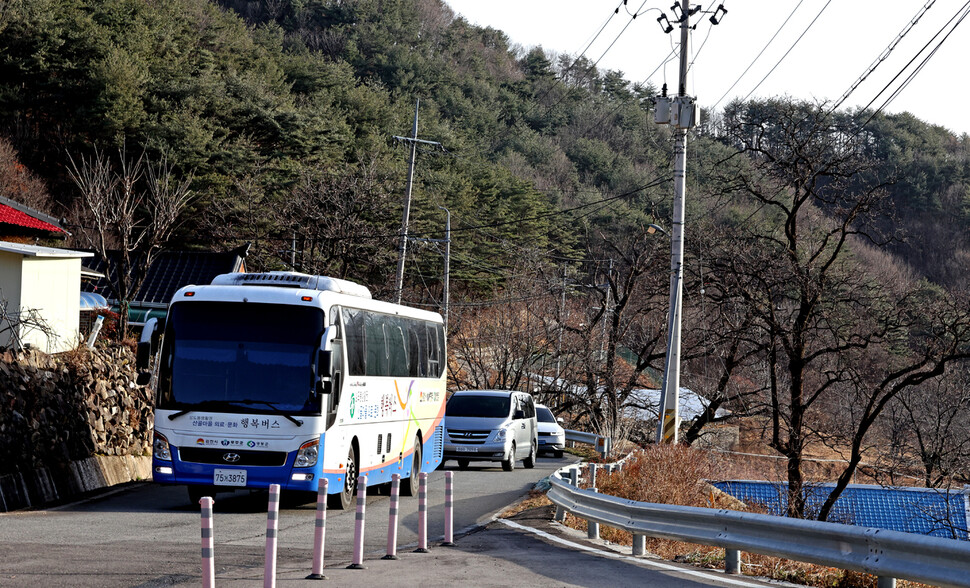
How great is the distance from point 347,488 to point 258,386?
241cm

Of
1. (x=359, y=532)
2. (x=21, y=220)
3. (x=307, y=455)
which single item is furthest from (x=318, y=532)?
(x=21, y=220)

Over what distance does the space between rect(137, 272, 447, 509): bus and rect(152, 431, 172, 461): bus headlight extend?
0.02 meters

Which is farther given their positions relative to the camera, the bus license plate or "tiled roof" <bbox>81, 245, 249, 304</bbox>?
"tiled roof" <bbox>81, 245, 249, 304</bbox>

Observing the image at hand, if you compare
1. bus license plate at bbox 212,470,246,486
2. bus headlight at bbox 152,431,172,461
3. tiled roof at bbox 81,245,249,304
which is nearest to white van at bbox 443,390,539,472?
bus license plate at bbox 212,470,246,486

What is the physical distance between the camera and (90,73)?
168 ft

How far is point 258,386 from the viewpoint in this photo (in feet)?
47.9

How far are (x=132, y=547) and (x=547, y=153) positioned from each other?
276ft

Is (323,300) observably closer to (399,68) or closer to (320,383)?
(320,383)

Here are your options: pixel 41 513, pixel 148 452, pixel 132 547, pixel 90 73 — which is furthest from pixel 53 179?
pixel 132 547

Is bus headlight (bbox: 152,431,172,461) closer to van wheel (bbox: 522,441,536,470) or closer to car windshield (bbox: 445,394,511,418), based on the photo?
car windshield (bbox: 445,394,511,418)

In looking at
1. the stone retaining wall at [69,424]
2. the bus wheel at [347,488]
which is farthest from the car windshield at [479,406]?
the bus wheel at [347,488]

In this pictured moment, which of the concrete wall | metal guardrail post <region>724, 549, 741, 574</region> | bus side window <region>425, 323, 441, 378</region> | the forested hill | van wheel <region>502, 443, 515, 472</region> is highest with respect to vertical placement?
the forested hill

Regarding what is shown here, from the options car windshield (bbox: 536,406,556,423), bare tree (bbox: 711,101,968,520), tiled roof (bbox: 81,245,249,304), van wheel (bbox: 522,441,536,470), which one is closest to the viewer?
bare tree (bbox: 711,101,968,520)

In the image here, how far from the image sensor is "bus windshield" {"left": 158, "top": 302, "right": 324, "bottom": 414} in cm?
1455
